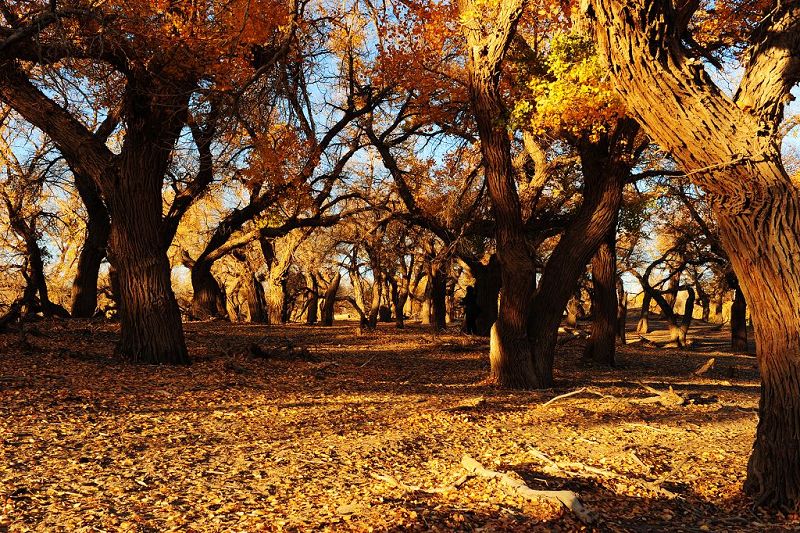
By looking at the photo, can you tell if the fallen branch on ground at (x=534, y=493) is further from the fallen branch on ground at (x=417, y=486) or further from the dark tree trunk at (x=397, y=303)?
the dark tree trunk at (x=397, y=303)

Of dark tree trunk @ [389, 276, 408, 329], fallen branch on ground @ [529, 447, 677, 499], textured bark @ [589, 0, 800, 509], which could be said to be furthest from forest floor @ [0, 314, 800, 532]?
dark tree trunk @ [389, 276, 408, 329]

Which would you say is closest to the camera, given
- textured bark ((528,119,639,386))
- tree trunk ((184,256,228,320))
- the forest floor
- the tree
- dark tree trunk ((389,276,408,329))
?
the forest floor

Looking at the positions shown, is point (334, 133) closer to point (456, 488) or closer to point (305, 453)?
point (305, 453)

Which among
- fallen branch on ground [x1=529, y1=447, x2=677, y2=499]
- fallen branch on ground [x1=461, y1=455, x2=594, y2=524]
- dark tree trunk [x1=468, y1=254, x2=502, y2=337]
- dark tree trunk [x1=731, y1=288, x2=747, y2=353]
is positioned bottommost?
fallen branch on ground [x1=529, y1=447, x2=677, y2=499]

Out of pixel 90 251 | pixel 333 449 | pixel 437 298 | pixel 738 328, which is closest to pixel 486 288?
pixel 437 298

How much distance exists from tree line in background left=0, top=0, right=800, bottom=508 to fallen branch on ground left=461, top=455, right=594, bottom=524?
64.2 inches

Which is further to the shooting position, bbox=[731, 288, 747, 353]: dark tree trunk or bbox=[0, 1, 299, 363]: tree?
bbox=[731, 288, 747, 353]: dark tree trunk

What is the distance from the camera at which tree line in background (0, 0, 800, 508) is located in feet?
15.6

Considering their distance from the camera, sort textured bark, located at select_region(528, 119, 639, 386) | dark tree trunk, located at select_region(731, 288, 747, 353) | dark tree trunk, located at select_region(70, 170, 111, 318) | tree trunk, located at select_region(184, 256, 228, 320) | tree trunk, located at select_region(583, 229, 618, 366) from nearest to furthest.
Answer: textured bark, located at select_region(528, 119, 639, 386)
tree trunk, located at select_region(583, 229, 618, 366)
dark tree trunk, located at select_region(70, 170, 111, 318)
tree trunk, located at select_region(184, 256, 228, 320)
dark tree trunk, located at select_region(731, 288, 747, 353)

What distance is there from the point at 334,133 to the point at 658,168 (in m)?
7.74

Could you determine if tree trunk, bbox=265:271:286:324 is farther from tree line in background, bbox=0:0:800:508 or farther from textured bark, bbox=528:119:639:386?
textured bark, bbox=528:119:639:386

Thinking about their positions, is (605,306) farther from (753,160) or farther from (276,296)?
(276,296)

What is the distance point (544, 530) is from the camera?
12.9 ft

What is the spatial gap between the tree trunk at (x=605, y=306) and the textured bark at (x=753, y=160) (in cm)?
1046
